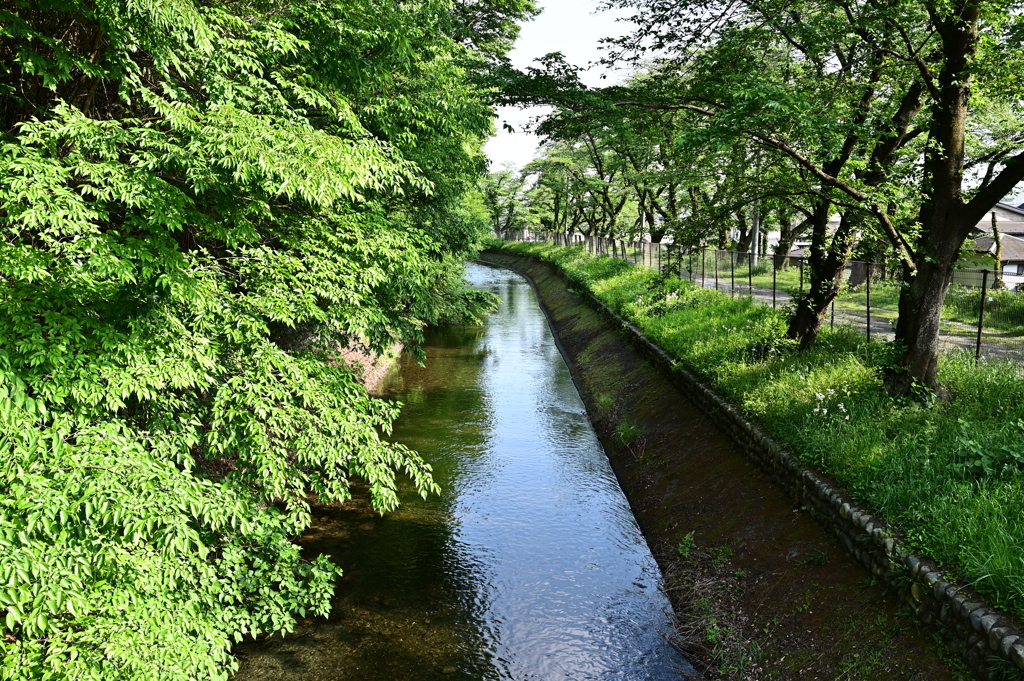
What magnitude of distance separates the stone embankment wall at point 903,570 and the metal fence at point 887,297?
3.33m

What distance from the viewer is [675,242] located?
43.2ft

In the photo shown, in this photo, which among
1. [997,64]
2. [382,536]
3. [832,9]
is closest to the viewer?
[997,64]

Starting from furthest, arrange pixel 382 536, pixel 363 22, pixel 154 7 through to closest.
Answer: pixel 382 536 → pixel 363 22 → pixel 154 7

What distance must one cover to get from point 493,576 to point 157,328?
6.48 metres

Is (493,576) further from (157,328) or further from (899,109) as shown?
(899,109)

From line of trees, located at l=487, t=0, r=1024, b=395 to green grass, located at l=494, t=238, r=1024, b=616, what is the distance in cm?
71

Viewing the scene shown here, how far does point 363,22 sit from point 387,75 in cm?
89

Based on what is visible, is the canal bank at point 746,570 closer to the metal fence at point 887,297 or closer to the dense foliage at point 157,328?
the metal fence at point 887,297

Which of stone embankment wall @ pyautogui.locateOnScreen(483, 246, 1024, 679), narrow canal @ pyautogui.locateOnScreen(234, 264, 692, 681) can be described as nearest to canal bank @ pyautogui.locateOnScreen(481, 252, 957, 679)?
stone embankment wall @ pyautogui.locateOnScreen(483, 246, 1024, 679)

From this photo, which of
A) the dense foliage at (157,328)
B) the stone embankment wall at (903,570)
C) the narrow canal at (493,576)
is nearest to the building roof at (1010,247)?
the narrow canal at (493,576)

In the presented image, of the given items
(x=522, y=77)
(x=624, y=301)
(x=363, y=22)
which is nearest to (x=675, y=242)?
(x=522, y=77)

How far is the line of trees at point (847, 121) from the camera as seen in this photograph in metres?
8.81

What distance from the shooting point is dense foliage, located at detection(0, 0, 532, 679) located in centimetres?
534

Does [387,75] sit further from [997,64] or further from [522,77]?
[997,64]
